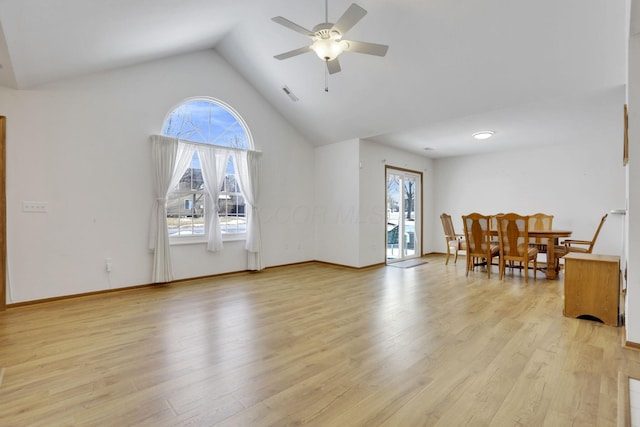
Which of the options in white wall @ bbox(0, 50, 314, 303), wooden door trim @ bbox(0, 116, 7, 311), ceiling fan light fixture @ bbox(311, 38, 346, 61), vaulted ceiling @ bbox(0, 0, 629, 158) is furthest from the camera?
white wall @ bbox(0, 50, 314, 303)

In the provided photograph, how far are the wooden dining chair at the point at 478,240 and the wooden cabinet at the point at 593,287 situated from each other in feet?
6.81

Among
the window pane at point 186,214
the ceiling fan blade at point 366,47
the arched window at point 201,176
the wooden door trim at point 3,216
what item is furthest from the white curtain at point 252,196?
the ceiling fan blade at point 366,47

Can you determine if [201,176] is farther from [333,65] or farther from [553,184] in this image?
[553,184]

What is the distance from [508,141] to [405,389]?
20.1ft

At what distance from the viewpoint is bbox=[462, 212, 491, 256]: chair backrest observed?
540cm

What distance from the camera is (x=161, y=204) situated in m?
4.66

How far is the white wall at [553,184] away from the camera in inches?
226

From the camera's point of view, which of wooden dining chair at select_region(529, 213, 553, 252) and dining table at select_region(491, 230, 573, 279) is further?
wooden dining chair at select_region(529, 213, 553, 252)

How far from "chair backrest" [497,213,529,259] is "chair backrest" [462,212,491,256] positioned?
0.25 m

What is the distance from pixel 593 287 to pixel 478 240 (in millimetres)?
2391

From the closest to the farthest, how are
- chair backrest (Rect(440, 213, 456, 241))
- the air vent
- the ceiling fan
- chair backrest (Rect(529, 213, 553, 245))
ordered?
1. the ceiling fan
2. the air vent
3. chair backrest (Rect(529, 213, 553, 245))
4. chair backrest (Rect(440, 213, 456, 241))

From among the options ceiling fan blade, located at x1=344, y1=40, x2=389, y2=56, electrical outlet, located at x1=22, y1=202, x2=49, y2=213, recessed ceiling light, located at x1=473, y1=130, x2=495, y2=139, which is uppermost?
ceiling fan blade, located at x1=344, y1=40, x2=389, y2=56

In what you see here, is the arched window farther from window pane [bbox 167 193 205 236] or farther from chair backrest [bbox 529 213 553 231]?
chair backrest [bbox 529 213 553 231]

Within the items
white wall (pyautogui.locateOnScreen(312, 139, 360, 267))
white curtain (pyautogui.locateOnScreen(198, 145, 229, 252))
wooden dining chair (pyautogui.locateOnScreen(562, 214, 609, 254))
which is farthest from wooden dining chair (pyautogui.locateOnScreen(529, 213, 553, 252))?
white curtain (pyautogui.locateOnScreen(198, 145, 229, 252))
